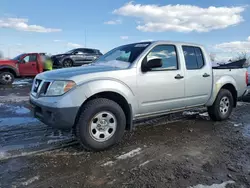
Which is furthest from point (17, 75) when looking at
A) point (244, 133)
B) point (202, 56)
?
point (244, 133)

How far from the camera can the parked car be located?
18078mm

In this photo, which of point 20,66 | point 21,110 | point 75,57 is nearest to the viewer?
point 21,110

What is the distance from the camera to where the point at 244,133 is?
16.9ft

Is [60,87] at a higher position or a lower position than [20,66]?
lower

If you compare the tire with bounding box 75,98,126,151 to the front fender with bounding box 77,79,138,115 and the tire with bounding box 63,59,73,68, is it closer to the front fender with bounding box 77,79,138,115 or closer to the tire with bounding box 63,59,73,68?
the front fender with bounding box 77,79,138,115

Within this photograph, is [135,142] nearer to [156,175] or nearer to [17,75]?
[156,175]

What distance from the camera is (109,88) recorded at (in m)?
3.90

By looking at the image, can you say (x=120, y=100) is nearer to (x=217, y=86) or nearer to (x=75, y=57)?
(x=217, y=86)

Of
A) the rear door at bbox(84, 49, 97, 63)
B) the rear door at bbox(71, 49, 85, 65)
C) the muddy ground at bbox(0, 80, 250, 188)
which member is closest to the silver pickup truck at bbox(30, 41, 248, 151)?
the muddy ground at bbox(0, 80, 250, 188)

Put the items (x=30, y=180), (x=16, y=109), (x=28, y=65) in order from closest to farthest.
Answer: (x=30, y=180) → (x=16, y=109) → (x=28, y=65)

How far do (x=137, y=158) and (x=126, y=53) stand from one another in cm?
203

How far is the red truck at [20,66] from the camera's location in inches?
512

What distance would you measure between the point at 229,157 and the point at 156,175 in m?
1.39

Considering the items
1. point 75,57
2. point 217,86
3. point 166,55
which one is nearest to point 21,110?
point 166,55
